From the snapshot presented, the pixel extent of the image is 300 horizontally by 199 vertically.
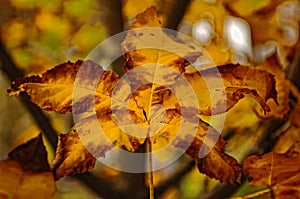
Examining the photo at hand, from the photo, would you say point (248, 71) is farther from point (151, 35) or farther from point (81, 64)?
point (81, 64)

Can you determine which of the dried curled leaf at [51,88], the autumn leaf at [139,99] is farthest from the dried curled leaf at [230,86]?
the dried curled leaf at [51,88]

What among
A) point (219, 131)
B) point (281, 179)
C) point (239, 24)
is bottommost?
point (281, 179)

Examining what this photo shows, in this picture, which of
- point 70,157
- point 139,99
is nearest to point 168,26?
point 139,99

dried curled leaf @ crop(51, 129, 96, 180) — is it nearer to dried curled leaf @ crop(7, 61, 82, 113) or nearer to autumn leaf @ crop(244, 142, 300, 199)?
dried curled leaf @ crop(7, 61, 82, 113)

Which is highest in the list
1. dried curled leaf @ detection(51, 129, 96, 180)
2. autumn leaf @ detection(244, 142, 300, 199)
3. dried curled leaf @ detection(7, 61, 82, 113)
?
dried curled leaf @ detection(7, 61, 82, 113)

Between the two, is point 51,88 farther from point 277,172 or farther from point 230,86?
point 277,172

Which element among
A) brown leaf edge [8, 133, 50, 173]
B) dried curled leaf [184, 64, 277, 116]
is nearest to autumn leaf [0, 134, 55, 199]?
brown leaf edge [8, 133, 50, 173]

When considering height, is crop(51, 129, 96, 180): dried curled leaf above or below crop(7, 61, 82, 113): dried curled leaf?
below

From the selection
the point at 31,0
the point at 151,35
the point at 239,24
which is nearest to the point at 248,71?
the point at 239,24
